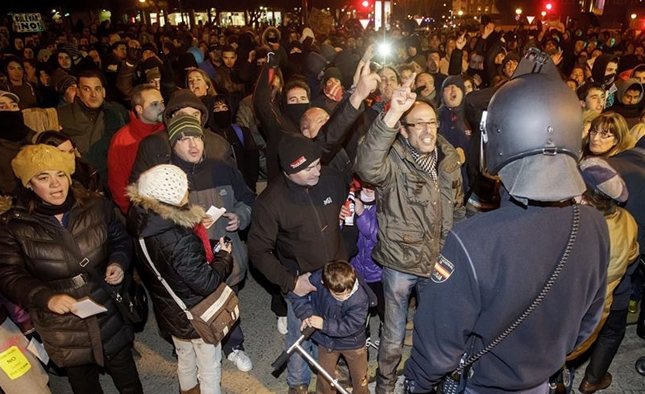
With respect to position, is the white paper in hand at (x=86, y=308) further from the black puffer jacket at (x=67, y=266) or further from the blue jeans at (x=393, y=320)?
the blue jeans at (x=393, y=320)

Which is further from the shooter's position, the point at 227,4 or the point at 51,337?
the point at 227,4

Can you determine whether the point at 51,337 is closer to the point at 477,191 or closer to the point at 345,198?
the point at 345,198

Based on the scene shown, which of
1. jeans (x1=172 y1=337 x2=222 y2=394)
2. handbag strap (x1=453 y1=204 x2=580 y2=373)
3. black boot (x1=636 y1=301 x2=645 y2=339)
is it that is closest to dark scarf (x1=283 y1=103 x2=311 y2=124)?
jeans (x1=172 y1=337 x2=222 y2=394)

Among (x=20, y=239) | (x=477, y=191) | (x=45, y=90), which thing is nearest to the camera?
(x=20, y=239)

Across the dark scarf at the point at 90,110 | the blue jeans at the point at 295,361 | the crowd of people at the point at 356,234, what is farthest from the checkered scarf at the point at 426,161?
the dark scarf at the point at 90,110

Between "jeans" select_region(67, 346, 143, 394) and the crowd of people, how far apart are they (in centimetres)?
1

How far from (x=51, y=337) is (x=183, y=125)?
192 cm

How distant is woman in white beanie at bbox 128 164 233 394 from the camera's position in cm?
305

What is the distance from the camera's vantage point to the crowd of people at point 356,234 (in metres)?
1.78

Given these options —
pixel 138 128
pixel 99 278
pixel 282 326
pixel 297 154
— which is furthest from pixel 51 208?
pixel 282 326

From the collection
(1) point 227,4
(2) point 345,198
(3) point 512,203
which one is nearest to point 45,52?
(2) point 345,198

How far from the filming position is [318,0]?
35.8m

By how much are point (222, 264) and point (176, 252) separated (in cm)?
52

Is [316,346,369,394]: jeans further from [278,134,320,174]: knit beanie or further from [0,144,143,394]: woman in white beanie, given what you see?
[0,144,143,394]: woman in white beanie
